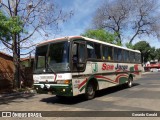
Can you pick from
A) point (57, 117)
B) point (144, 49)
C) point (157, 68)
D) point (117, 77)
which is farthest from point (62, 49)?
point (144, 49)

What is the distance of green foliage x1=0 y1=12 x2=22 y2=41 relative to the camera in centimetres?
1304

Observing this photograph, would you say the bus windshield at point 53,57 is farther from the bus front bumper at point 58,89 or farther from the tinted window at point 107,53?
the tinted window at point 107,53

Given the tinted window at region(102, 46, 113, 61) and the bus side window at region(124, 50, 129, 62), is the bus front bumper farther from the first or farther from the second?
the bus side window at region(124, 50, 129, 62)

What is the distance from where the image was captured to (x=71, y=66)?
426 inches

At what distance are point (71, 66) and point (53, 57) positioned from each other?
1.02m

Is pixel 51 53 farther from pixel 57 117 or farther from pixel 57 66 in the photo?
pixel 57 117

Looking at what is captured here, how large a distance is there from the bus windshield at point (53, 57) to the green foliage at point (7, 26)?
94.0 inches

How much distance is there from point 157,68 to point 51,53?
5574 cm

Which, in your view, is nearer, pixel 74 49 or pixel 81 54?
pixel 74 49

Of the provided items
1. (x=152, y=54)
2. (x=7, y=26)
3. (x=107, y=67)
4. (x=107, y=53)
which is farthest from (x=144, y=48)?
(x=7, y=26)

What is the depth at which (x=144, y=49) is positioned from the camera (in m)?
82.8

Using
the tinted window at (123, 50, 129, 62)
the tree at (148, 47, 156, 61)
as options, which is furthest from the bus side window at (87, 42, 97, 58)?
the tree at (148, 47, 156, 61)

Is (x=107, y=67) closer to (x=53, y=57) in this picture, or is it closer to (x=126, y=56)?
(x=126, y=56)

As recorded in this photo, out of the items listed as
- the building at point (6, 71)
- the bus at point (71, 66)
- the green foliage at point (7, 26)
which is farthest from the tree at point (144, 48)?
the green foliage at point (7, 26)
